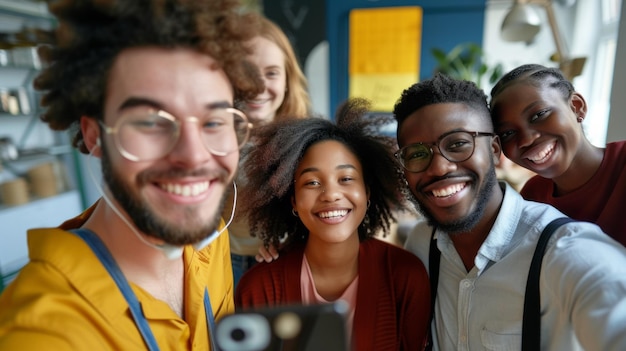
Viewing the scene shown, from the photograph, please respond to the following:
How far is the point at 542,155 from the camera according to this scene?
110 centimetres

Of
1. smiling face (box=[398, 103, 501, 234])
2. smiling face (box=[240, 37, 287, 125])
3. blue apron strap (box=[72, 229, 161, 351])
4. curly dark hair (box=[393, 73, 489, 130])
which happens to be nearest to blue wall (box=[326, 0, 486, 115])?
smiling face (box=[240, 37, 287, 125])

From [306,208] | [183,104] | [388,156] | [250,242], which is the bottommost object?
[250,242]

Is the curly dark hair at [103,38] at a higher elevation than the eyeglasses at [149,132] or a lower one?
higher

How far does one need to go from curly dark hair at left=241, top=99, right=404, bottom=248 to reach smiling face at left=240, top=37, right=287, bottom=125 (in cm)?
39

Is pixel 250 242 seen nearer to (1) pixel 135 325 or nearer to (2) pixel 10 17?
(1) pixel 135 325

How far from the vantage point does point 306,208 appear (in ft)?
3.62

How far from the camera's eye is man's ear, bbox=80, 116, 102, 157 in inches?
29.8

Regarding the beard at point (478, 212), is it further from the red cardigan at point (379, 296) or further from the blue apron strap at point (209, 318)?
the blue apron strap at point (209, 318)

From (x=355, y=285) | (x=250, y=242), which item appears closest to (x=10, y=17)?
(x=250, y=242)

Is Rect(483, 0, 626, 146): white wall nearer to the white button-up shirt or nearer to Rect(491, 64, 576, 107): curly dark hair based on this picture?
Rect(491, 64, 576, 107): curly dark hair

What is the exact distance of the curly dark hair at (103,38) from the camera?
0.71m

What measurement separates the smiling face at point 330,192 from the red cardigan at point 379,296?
0.52 feet

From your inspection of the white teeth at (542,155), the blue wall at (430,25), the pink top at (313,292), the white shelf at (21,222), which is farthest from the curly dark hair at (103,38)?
the blue wall at (430,25)

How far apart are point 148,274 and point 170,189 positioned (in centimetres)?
25
